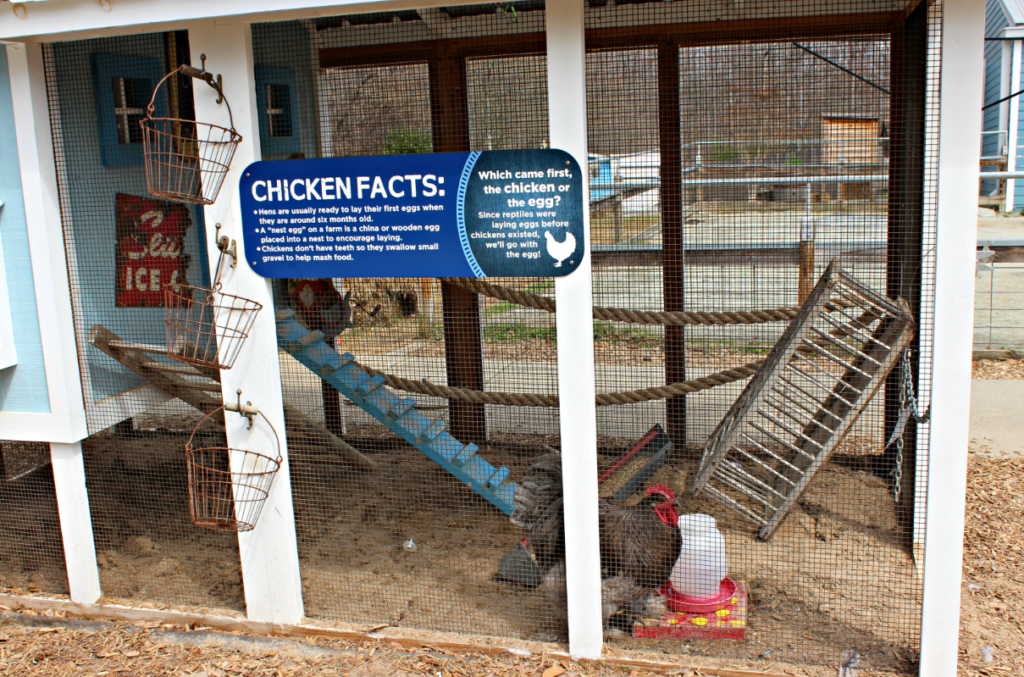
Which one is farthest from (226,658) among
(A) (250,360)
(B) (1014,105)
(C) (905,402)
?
(B) (1014,105)

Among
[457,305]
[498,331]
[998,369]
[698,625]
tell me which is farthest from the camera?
[998,369]

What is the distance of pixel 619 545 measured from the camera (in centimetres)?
304

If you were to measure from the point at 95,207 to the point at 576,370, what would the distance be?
8.22ft

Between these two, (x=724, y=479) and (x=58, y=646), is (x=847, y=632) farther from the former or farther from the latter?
(x=58, y=646)

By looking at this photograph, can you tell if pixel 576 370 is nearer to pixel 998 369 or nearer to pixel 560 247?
pixel 560 247

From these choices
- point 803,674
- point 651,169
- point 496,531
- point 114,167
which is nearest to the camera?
point 803,674

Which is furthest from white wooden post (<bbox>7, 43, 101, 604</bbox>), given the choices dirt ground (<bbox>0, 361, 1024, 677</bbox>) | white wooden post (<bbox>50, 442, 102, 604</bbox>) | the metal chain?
the metal chain

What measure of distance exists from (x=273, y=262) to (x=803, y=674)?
2.50 metres

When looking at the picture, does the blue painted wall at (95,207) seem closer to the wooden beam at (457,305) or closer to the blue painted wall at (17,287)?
the blue painted wall at (17,287)

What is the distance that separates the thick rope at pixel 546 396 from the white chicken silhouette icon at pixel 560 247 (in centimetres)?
115

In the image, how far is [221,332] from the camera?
2.85 m

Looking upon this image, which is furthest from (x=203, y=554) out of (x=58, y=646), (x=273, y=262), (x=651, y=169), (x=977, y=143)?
(x=977, y=143)

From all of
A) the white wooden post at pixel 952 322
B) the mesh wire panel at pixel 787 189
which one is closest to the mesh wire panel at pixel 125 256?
the mesh wire panel at pixel 787 189

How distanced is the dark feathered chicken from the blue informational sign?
3.75 feet
